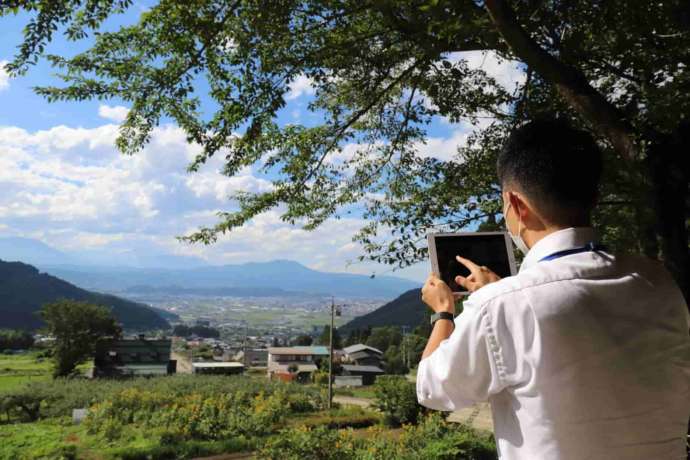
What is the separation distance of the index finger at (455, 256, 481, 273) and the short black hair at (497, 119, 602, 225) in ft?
0.99

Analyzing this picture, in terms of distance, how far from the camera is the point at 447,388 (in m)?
1.08

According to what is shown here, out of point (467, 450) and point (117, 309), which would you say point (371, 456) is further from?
point (117, 309)

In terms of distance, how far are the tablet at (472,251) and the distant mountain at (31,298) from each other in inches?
3765

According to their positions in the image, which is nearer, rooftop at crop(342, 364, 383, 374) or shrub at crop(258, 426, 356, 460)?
shrub at crop(258, 426, 356, 460)

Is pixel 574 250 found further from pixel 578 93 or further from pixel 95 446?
pixel 95 446

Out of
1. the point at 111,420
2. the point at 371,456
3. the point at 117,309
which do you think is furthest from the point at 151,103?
the point at 117,309

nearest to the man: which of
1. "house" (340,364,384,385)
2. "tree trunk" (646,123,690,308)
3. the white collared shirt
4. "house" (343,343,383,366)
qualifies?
the white collared shirt

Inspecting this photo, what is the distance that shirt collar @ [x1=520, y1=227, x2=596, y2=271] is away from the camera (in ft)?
3.59

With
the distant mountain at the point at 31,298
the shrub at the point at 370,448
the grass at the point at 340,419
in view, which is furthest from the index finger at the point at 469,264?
the distant mountain at the point at 31,298

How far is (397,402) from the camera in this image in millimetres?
17219

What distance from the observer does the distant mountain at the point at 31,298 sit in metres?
95.6

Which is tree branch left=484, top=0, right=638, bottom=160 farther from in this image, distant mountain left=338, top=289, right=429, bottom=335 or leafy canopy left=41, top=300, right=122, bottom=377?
distant mountain left=338, top=289, right=429, bottom=335

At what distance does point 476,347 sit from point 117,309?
139m

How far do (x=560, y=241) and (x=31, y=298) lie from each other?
125169 millimetres
